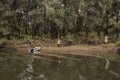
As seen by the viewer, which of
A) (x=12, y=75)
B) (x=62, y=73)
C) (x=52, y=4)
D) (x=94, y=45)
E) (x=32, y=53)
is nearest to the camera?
(x=12, y=75)

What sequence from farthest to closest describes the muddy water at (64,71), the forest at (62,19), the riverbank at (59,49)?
the forest at (62,19) < the riverbank at (59,49) < the muddy water at (64,71)

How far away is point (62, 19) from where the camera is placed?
32406 mm

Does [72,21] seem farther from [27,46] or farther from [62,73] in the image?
[62,73]

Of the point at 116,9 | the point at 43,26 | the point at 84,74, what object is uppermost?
the point at 116,9

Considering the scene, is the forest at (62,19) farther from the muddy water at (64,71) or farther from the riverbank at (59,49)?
the muddy water at (64,71)

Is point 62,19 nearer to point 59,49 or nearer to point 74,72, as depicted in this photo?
point 59,49

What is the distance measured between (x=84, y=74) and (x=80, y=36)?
17.8m

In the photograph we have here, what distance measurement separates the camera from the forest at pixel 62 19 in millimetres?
32312

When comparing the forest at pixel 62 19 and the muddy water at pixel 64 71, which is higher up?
the forest at pixel 62 19

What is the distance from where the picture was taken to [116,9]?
114 ft

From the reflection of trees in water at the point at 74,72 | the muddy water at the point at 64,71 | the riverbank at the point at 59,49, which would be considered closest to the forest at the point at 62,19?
the riverbank at the point at 59,49

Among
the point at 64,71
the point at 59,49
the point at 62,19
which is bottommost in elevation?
the point at 64,71

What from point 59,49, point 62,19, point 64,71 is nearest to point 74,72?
point 64,71

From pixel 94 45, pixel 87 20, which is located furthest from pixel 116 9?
pixel 94 45
